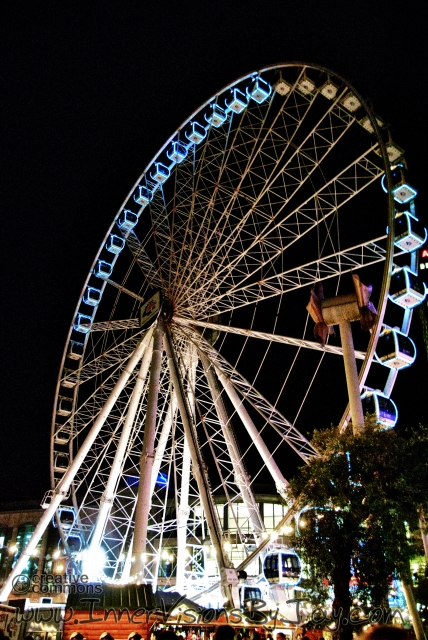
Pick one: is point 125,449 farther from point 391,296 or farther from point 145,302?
point 391,296

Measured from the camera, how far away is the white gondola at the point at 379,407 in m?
21.3

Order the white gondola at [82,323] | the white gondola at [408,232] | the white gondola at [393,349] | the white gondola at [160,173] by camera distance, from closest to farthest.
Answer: the white gondola at [393,349]
the white gondola at [408,232]
the white gondola at [160,173]
the white gondola at [82,323]

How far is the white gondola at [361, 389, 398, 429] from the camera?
69.8 ft

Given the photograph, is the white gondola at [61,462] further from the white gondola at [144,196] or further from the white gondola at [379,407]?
the white gondola at [379,407]

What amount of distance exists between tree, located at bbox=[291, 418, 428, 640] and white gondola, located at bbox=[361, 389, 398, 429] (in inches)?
58.7

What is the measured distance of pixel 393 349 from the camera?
21703 millimetres

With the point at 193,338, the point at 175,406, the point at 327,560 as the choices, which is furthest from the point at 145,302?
the point at 327,560

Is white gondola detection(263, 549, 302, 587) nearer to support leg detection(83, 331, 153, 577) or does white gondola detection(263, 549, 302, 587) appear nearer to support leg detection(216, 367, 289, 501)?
support leg detection(216, 367, 289, 501)

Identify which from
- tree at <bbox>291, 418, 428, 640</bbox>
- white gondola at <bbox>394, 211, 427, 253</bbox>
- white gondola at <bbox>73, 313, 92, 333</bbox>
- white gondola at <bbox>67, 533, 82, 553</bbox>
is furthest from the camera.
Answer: white gondola at <bbox>67, 533, 82, 553</bbox>

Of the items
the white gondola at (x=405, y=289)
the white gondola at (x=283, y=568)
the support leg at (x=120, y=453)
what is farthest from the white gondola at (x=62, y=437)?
the white gondola at (x=405, y=289)

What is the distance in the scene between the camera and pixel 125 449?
28.7m

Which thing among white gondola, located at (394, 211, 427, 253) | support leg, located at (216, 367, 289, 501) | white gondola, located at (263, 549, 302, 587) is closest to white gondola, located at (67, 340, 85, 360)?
support leg, located at (216, 367, 289, 501)

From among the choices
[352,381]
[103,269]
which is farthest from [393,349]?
[103,269]

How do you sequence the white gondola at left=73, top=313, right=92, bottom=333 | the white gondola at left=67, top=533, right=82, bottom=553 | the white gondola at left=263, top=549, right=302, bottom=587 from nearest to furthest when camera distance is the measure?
1. the white gondola at left=263, top=549, right=302, bottom=587
2. the white gondola at left=73, top=313, right=92, bottom=333
3. the white gondola at left=67, top=533, right=82, bottom=553
